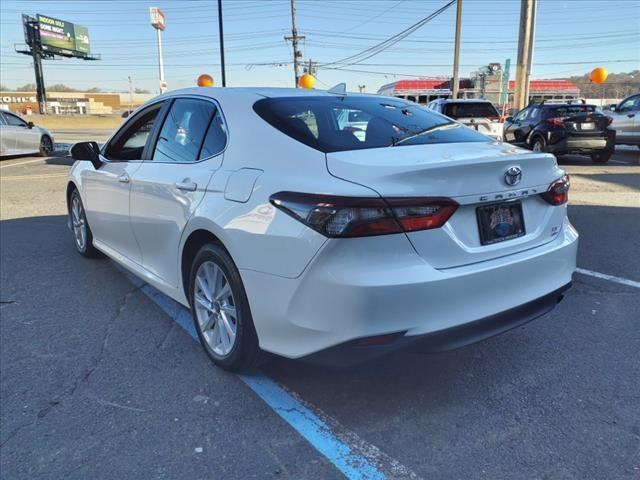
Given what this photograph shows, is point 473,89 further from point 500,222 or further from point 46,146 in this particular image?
point 500,222

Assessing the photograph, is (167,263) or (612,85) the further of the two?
(612,85)

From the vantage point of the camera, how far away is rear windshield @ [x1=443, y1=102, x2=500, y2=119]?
14.3m

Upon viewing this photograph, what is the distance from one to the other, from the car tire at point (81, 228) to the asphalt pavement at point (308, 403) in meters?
1.02

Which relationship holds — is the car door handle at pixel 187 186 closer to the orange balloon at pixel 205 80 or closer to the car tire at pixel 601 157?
the car tire at pixel 601 157

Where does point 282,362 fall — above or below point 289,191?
below

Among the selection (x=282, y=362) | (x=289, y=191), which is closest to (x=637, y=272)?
(x=282, y=362)

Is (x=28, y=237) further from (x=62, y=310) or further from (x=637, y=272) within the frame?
(x=637, y=272)

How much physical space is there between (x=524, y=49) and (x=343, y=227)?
29.2 m

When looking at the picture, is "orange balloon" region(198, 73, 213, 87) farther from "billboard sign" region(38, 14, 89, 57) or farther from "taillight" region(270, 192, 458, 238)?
"billboard sign" region(38, 14, 89, 57)

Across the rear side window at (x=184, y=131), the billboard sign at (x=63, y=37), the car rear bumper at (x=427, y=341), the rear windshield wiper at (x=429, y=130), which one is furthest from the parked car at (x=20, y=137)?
the billboard sign at (x=63, y=37)

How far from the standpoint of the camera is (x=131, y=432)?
268 centimetres

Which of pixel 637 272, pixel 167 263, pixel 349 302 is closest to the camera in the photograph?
pixel 349 302

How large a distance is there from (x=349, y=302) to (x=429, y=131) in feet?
4.92

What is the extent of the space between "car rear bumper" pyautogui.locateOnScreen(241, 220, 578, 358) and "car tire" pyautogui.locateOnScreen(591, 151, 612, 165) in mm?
13186
